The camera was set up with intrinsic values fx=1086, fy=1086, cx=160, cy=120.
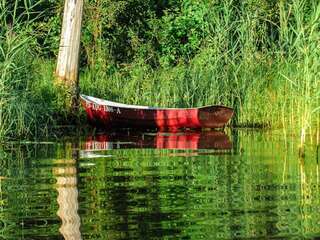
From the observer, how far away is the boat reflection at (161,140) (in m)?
17.3

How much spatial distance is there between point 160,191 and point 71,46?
40.7 ft

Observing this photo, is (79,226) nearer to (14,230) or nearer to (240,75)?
(14,230)

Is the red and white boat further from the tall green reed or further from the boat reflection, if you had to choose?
the tall green reed

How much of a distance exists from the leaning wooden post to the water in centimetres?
536

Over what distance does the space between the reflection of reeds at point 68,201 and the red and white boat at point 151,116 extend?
7.23 metres

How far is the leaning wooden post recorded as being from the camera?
2311 centimetres

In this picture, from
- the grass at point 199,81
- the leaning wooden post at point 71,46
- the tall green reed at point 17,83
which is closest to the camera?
the tall green reed at point 17,83

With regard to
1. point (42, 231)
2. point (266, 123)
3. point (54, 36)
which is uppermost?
point (54, 36)

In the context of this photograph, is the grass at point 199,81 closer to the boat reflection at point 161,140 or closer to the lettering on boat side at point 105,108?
the lettering on boat side at point 105,108

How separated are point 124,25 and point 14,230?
66.6 feet

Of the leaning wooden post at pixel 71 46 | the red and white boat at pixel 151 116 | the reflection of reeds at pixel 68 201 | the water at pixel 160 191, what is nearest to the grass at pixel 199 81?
the leaning wooden post at pixel 71 46

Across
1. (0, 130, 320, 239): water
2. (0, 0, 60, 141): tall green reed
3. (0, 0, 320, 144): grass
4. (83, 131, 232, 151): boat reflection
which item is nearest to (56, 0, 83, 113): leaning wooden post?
(0, 0, 320, 144): grass

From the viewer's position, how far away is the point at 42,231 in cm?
900

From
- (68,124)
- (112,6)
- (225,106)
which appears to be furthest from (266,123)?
(112,6)
